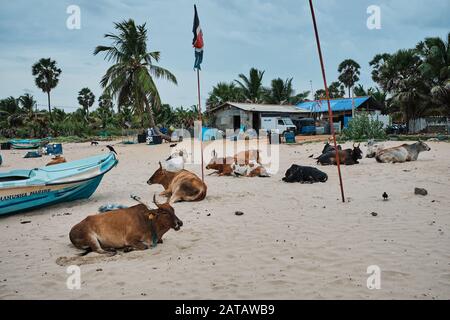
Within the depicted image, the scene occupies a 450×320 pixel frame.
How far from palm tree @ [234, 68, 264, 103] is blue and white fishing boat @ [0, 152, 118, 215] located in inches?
Result: 1470

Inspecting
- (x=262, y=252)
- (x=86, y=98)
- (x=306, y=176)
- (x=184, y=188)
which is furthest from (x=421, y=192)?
(x=86, y=98)

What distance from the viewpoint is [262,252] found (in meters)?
5.44

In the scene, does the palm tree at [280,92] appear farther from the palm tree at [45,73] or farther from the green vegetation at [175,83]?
the palm tree at [45,73]

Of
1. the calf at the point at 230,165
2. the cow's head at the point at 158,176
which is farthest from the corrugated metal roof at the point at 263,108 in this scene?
the cow's head at the point at 158,176

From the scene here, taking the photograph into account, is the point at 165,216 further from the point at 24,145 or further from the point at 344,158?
the point at 24,145

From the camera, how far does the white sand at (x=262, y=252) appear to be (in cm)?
427

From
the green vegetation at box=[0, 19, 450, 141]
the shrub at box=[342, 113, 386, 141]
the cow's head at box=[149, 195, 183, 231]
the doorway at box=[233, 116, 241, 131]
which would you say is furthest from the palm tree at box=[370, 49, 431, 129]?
the cow's head at box=[149, 195, 183, 231]

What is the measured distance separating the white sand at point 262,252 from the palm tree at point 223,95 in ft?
129

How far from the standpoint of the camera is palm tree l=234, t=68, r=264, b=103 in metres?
45.5

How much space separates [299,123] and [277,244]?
3519 centimetres
